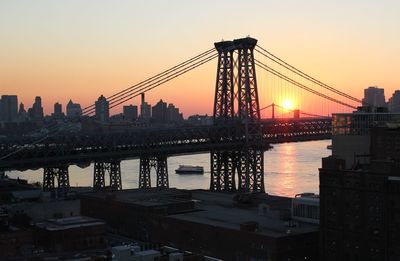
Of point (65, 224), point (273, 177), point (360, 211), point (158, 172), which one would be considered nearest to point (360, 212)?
point (360, 211)

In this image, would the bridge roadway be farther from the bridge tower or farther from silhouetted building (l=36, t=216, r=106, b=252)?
silhouetted building (l=36, t=216, r=106, b=252)

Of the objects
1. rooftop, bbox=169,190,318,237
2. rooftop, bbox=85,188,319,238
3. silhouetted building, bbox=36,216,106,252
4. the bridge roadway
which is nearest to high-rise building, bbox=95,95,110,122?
the bridge roadway

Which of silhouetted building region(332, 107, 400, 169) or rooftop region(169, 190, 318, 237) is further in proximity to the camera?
silhouetted building region(332, 107, 400, 169)

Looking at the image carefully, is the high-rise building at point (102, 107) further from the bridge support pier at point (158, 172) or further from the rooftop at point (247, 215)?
the rooftop at point (247, 215)

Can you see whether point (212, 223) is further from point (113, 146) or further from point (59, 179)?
point (113, 146)

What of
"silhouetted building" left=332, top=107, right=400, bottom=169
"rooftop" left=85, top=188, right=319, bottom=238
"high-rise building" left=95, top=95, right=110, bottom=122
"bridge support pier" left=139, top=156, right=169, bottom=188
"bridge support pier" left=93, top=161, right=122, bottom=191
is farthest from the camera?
"high-rise building" left=95, top=95, right=110, bottom=122

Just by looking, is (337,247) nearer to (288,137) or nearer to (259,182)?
(259,182)

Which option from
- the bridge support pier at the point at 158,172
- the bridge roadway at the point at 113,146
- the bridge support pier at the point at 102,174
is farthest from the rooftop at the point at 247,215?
the bridge roadway at the point at 113,146

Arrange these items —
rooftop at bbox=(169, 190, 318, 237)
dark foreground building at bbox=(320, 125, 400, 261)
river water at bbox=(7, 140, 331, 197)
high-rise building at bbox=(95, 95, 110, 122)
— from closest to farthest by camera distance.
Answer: dark foreground building at bbox=(320, 125, 400, 261) < rooftop at bbox=(169, 190, 318, 237) < high-rise building at bbox=(95, 95, 110, 122) < river water at bbox=(7, 140, 331, 197)

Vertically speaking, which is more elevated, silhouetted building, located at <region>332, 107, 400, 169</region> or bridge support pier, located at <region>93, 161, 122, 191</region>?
silhouetted building, located at <region>332, 107, 400, 169</region>
